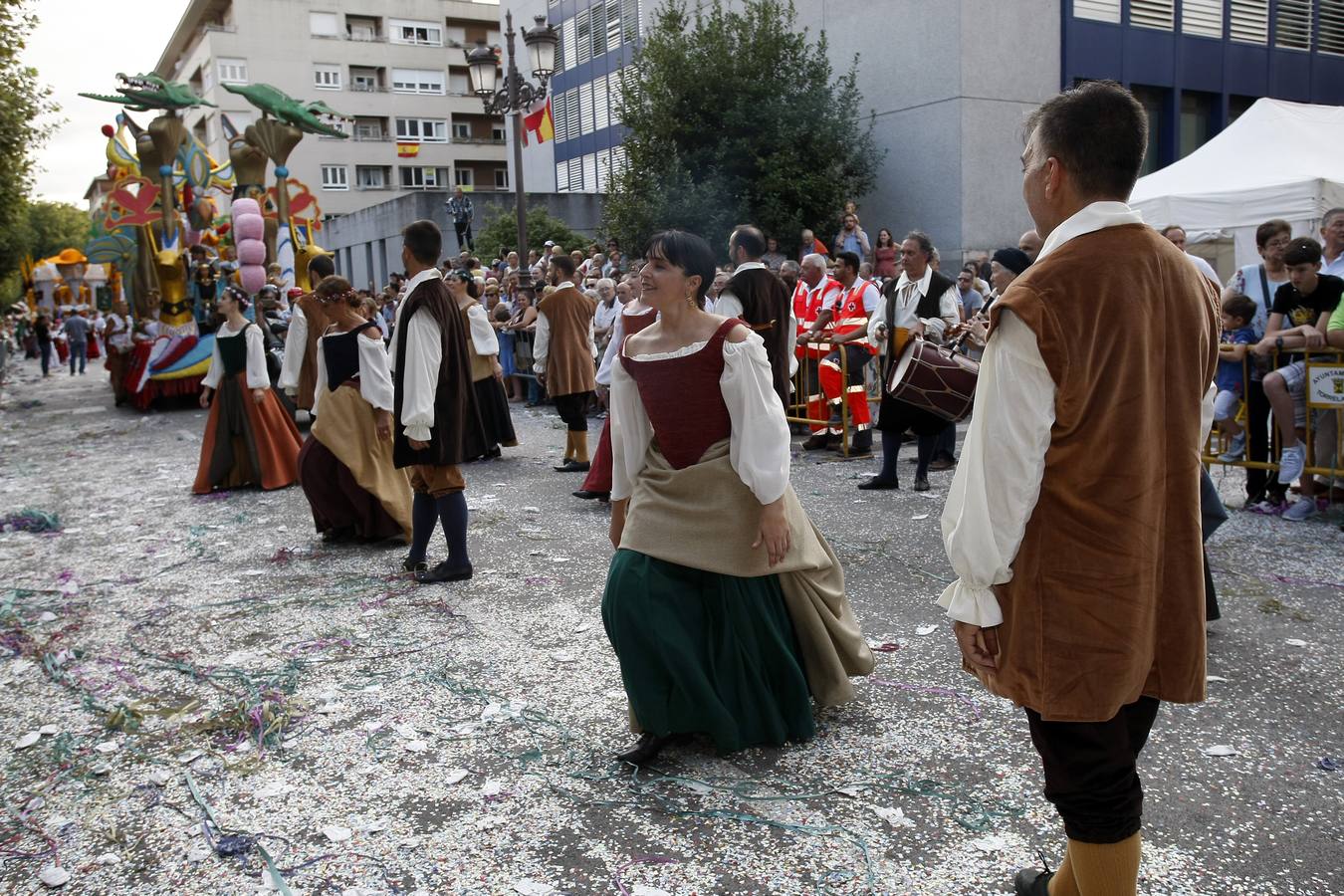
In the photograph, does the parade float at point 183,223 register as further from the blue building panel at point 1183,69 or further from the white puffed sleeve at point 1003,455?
the white puffed sleeve at point 1003,455

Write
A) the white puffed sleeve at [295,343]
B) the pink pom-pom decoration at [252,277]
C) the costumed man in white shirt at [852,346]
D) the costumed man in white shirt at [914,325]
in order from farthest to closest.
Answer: the pink pom-pom decoration at [252,277], the costumed man in white shirt at [852,346], the white puffed sleeve at [295,343], the costumed man in white shirt at [914,325]

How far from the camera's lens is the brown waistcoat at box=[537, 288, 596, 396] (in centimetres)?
1015

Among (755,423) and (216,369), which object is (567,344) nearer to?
(216,369)

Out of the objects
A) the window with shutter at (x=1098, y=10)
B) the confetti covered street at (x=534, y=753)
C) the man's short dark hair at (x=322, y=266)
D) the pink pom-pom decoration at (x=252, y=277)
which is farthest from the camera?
the window with shutter at (x=1098, y=10)

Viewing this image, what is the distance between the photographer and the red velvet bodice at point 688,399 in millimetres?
3506

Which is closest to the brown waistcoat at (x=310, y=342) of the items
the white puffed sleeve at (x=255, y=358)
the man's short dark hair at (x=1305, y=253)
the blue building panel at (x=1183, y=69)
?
the white puffed sleeve at (x=255, y=358)

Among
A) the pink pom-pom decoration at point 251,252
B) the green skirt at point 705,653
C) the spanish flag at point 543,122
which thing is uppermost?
the spanish flag at point 543,122

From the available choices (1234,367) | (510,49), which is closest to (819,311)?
(1234,367)

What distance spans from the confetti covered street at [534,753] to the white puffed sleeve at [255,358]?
9.13 feet

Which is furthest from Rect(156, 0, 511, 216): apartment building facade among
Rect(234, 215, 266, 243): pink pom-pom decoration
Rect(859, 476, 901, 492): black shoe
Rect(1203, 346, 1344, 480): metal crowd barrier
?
Rect(1203, 346, 1344, 480): metal crowd barrier

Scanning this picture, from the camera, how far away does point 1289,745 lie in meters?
3.55

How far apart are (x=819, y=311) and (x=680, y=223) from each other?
1209 centimetres

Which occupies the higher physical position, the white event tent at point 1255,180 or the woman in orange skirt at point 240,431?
the white event tent at point 1255,180

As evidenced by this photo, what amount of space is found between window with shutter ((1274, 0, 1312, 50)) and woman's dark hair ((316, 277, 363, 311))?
23.9 meters
